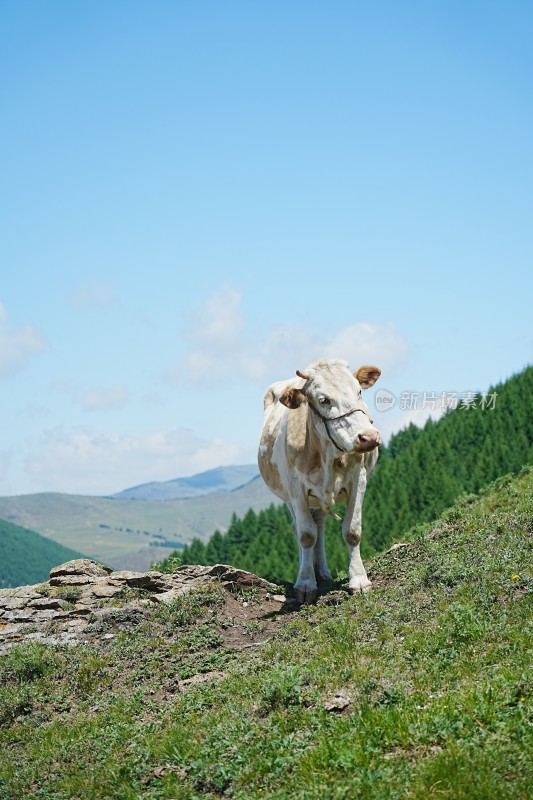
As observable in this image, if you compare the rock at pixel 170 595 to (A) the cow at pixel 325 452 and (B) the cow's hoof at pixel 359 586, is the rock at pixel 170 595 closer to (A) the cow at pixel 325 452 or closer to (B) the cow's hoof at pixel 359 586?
(A) the cow at pixel 325 452

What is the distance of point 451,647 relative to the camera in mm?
10078

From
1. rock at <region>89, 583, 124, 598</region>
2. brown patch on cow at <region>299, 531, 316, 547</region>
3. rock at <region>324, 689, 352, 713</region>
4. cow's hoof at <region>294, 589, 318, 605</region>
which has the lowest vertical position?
rock at <region>324, 689, 352, 713</region>

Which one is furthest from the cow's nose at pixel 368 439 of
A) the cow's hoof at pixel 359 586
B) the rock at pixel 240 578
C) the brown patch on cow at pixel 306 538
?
the rock at pixel 240 578

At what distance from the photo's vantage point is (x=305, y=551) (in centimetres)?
1551

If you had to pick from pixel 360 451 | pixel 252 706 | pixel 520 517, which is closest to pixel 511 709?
pixel 252 706

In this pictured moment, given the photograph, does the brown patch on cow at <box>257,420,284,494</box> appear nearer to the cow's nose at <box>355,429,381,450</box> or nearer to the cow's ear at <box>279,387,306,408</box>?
the cow's ear at <box>279,387,306,408</box>

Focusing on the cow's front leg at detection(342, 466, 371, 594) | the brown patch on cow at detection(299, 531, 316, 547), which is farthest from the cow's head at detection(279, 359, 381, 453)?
the brown patch on cow at detection(299, 531, 316, 547)

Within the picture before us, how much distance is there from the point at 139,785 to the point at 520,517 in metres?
8.87

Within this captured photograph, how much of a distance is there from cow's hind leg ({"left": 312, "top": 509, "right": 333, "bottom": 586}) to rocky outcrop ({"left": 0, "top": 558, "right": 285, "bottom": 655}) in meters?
1.11

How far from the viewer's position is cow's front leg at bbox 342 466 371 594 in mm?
14673

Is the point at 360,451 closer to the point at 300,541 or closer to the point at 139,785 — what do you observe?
the point at 300,541

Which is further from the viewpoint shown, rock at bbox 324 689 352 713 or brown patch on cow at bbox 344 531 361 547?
brown patch on cow at bbox 344 531 361 547

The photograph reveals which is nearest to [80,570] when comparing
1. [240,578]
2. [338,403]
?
[240,578]

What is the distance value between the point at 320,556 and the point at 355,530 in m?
2.05
